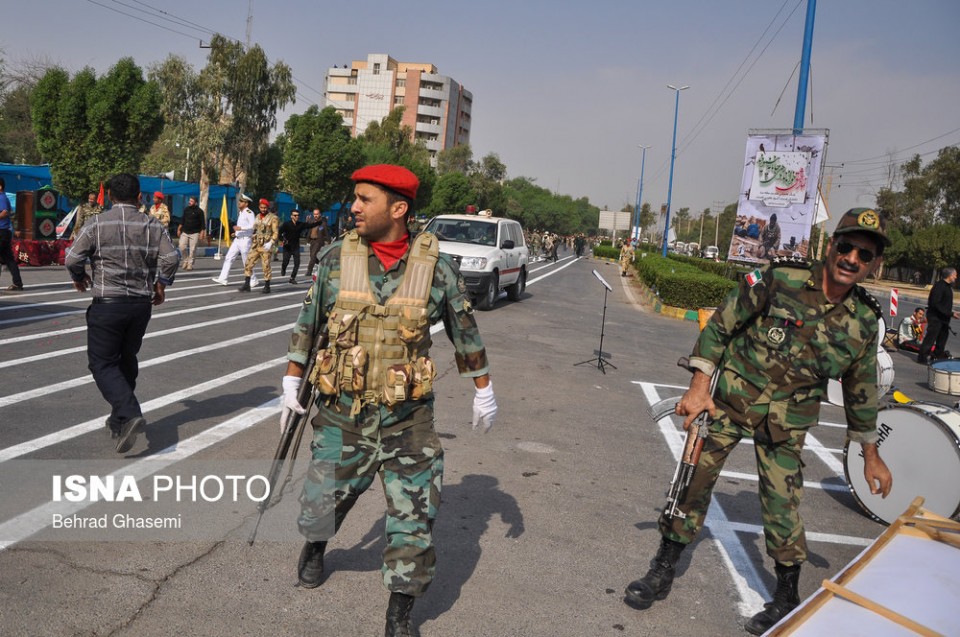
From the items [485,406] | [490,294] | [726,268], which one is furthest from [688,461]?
[726,268]

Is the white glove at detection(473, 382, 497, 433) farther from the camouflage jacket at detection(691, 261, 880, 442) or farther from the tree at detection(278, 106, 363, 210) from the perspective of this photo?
the tree at detection(278, 106, 363, 210)

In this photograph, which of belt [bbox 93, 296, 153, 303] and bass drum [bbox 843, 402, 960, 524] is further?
belt [bbox 93, 296, 153, 303]

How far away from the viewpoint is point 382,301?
3.16m

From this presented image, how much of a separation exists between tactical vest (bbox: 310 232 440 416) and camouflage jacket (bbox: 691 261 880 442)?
1.36 metres

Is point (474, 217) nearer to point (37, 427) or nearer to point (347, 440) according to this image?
point (37, 427)

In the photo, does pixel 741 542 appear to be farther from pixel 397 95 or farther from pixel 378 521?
pixel 397 95

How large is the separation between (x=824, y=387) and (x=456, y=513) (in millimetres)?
2233

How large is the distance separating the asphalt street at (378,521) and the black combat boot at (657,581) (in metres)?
0.06

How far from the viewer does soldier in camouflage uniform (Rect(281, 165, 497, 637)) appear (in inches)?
121

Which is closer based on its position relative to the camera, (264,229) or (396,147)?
(264,229)

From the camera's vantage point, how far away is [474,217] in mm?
16531

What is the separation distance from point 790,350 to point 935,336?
12.8 m

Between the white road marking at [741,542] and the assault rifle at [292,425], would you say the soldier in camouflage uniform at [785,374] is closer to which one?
the white road marking at [741,542]

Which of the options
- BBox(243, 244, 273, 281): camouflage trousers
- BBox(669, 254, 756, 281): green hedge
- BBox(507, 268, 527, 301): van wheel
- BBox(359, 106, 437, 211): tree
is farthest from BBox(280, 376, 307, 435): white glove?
BBox(359, 106, 437, 211): tree
